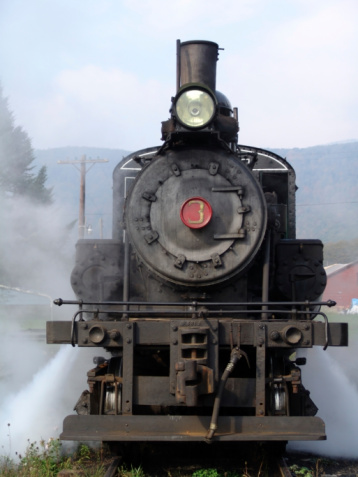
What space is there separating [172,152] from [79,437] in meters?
2.53

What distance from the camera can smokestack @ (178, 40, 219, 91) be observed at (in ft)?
21.6

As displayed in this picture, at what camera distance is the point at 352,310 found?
37781 millimetres

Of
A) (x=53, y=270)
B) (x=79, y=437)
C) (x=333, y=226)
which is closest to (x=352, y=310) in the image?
(x=53, y=270)

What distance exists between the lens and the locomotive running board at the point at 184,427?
5043 millimetres

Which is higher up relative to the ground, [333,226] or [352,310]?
[333,226]

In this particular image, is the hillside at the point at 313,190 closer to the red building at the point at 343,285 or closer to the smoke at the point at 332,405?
the red building at the point at 343,285

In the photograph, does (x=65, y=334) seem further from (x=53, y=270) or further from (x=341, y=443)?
(x=53, y=270)

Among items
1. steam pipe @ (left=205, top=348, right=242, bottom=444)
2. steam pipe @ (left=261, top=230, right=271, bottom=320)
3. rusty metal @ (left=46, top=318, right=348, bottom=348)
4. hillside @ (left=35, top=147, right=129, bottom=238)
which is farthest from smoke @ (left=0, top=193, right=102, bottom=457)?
hillside @ (left=35, top=147, right=129, bottom=238)

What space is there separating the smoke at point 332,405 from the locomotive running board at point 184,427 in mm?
1513

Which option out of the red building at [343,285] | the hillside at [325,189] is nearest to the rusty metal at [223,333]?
the red building at [343,285]

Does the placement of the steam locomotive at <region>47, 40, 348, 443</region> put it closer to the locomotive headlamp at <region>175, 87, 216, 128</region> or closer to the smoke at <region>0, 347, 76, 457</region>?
the locomotive headlamp at <region>175, 87, 216, 128</region>

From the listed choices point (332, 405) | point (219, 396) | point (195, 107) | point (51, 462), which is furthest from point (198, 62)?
point (332, 405)

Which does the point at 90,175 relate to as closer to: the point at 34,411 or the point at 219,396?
the point at 34,411

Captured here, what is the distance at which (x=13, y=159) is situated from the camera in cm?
2166
